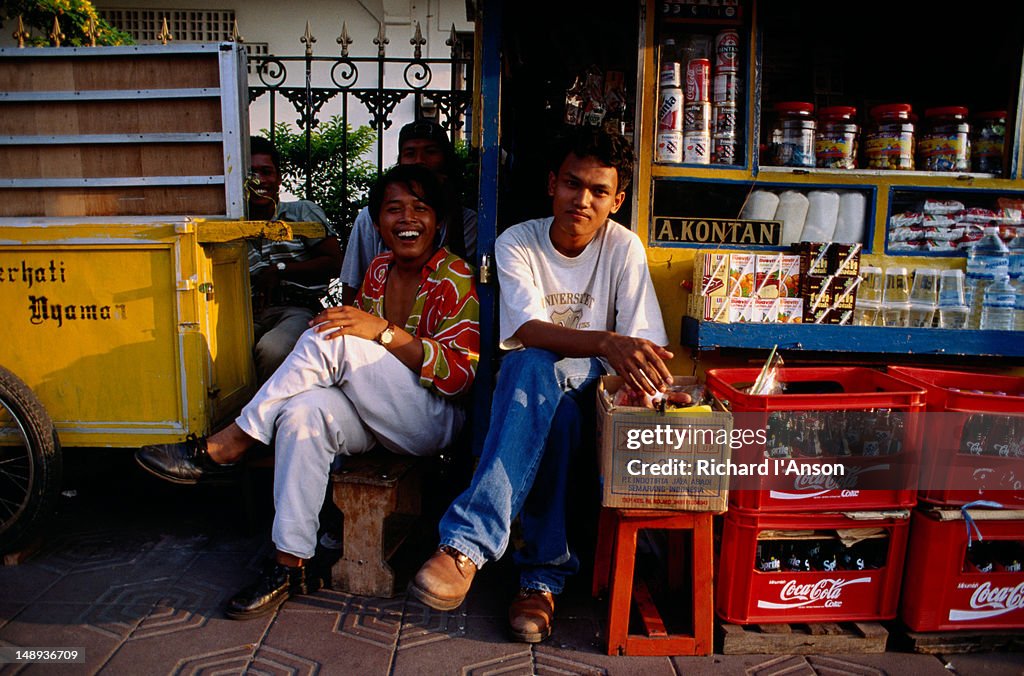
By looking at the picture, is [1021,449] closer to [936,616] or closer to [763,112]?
[936,616]

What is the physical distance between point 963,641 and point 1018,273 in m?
1.46

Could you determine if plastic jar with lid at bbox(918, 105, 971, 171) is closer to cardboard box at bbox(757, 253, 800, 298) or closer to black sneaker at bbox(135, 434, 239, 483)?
cardboard box at bbox(757, 253, 800, 298)

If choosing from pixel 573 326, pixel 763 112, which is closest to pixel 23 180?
pixel 573 326

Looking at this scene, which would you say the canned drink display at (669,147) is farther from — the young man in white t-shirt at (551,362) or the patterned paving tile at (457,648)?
the patterned paving tile at (457,648)

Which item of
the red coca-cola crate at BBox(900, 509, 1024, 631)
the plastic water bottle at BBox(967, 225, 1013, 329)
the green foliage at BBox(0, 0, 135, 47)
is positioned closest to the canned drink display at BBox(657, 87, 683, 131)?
the plastic water bottle at BBox(967, 225, 1013, 329)

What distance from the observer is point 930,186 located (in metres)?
2.94

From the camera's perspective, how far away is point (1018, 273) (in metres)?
2.82

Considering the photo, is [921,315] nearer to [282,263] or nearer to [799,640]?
[799,640]

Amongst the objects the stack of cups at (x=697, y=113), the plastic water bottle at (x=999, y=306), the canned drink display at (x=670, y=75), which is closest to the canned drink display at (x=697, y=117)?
the stack of cups at (x=697, y=113)

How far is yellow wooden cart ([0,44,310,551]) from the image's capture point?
2.74m

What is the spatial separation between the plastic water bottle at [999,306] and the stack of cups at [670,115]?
136 cm

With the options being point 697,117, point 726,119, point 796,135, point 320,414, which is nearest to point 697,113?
point 697,117

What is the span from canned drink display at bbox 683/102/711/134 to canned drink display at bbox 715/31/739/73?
17 cm

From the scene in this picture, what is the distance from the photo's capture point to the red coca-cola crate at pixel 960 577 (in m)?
2.30
